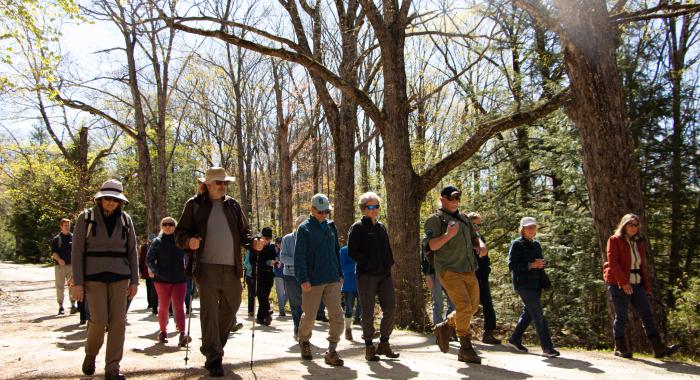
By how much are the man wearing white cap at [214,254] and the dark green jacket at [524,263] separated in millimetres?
3874

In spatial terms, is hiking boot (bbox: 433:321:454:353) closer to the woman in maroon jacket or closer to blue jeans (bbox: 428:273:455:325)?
blue jeans (bbox: 428:273:455:325)

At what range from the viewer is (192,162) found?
152ft

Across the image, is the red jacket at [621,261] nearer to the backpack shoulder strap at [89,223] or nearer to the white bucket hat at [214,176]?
the white bucket hat at [214,176]

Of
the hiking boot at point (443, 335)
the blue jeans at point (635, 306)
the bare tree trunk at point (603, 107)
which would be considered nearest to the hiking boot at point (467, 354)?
the hiking boot at point (443, 335)

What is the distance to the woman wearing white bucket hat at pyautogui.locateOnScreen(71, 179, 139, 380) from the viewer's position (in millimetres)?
5457

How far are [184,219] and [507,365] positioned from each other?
164 inches

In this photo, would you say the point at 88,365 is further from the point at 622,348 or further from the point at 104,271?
the point at 622,348

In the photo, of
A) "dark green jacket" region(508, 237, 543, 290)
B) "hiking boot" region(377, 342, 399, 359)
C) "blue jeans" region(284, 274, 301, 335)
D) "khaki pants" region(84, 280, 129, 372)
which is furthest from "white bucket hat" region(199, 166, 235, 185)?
"dark green jacket" region(508, 237, 543, 290)

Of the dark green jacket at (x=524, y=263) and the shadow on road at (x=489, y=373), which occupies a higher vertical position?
the dark green jacket at (x=524, y=263)

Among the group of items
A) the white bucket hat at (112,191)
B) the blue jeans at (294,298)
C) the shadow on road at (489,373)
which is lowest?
the shadow on road at (489,373)

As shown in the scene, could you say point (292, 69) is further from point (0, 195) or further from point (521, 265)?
point (0, 195)

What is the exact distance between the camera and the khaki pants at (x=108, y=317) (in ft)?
17.9

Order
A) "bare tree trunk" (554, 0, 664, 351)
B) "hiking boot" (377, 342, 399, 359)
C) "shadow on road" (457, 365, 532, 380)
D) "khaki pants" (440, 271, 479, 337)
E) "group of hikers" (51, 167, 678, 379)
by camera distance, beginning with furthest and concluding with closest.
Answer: "bare tree trunk" (554, 0, 664, 351) → "hiking boot" (377, 342, 399, 359) → "khaki pants" (440, 271, 479, 337) → "shadow on road" (457, 365, 532, 380) → "group of hikers" (51, 167, 678, 379)

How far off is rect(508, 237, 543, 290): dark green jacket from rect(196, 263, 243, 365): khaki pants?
13.2 feet
